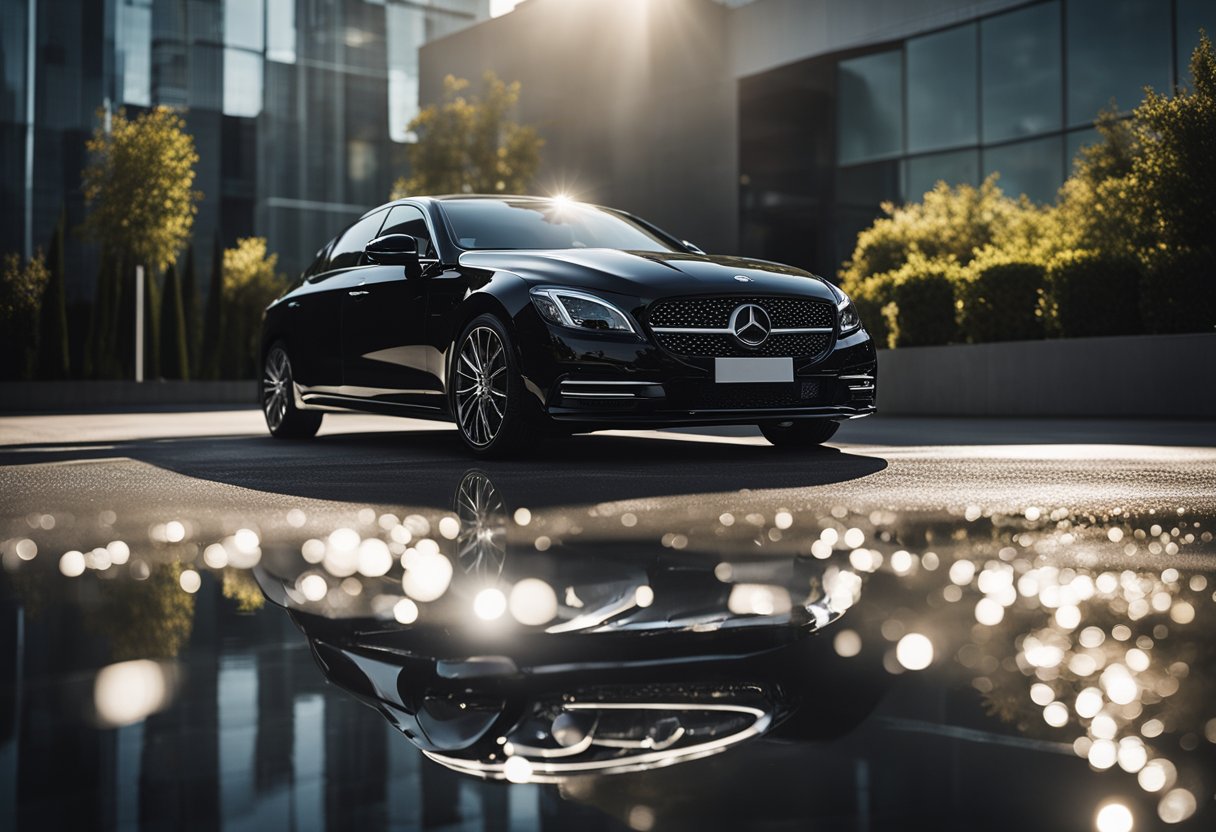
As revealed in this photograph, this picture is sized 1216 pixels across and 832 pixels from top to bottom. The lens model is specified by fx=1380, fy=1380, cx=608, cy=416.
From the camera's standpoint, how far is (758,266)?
7.88 metres

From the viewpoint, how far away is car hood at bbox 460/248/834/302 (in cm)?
707

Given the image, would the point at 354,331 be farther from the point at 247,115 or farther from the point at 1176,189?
the point at 247,115

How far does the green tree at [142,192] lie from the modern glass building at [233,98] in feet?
25.3

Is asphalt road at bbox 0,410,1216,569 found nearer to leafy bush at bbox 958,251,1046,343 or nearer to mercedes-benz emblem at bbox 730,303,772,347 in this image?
mercedes-benz emblem at bbox 730,303,772,347

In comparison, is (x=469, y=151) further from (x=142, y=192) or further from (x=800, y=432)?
(x=800, y=432)

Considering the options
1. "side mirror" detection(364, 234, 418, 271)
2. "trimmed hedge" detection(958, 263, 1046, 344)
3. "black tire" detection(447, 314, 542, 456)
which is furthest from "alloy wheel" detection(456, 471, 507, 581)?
"trimmed hedge" detection(958, 263, 1046, 344)

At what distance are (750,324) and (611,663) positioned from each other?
5094mm

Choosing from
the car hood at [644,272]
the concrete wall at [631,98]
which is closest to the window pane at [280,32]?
the concrete wall at [631,98]

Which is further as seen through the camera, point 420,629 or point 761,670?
point 420,629

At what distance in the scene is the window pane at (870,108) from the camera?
28469 millimetres

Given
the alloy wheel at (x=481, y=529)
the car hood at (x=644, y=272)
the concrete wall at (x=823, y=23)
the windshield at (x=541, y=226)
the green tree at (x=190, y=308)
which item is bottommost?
the alloy wheel at (x=481, y=529)

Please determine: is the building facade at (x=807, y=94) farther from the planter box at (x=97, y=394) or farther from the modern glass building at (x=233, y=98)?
the planter box at (x=97, y=394)

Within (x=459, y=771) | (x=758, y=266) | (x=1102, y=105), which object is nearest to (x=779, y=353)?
(x=758, y=266)

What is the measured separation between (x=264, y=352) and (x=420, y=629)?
26.9ft
